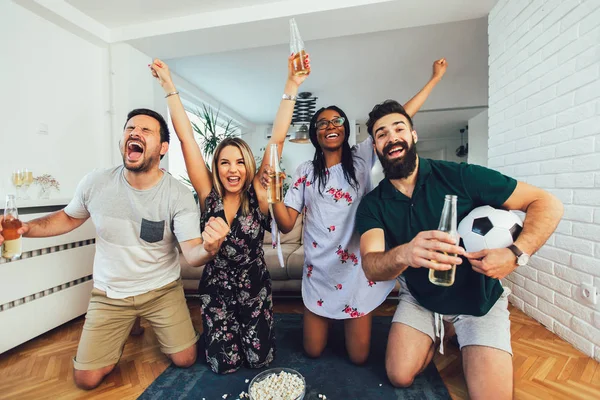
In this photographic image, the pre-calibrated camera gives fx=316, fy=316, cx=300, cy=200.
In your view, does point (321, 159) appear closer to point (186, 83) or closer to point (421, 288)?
point (421, 288)

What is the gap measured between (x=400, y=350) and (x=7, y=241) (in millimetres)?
1937

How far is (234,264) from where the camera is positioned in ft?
5.87

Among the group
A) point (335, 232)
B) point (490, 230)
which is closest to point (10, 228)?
point (335, 232)

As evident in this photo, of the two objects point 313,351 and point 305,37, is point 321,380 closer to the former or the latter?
point 313,351

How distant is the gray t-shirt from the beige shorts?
0.22ft

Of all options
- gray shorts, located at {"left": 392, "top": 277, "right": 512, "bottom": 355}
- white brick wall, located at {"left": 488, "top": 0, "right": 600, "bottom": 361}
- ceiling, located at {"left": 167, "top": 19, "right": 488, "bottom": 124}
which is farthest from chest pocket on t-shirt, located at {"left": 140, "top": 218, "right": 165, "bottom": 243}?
ceiling, located at {"left": 167, "top": 19, "right": 488, "bottom": 124}

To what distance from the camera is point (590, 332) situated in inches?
70.5

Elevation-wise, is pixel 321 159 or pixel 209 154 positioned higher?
pixel 209 154

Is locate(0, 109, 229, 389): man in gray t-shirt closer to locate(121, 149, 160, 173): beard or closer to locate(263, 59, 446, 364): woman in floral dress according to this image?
locate(121, 149, 160, 173): beard

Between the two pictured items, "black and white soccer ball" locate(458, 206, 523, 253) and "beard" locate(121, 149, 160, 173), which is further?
"beard" locate(121, 149, 160, 173)

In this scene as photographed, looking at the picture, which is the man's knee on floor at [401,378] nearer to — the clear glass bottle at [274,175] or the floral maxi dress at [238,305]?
the floral maxi dress at [238,305]

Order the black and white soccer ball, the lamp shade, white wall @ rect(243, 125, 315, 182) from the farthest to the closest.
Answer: white wall @ rect(243, 125, 315, 182) < the lamp shade < the black and white soccer ball

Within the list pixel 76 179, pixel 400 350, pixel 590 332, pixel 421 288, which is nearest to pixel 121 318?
pixel 400 350

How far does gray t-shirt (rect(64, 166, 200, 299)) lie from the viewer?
173 centimetres
